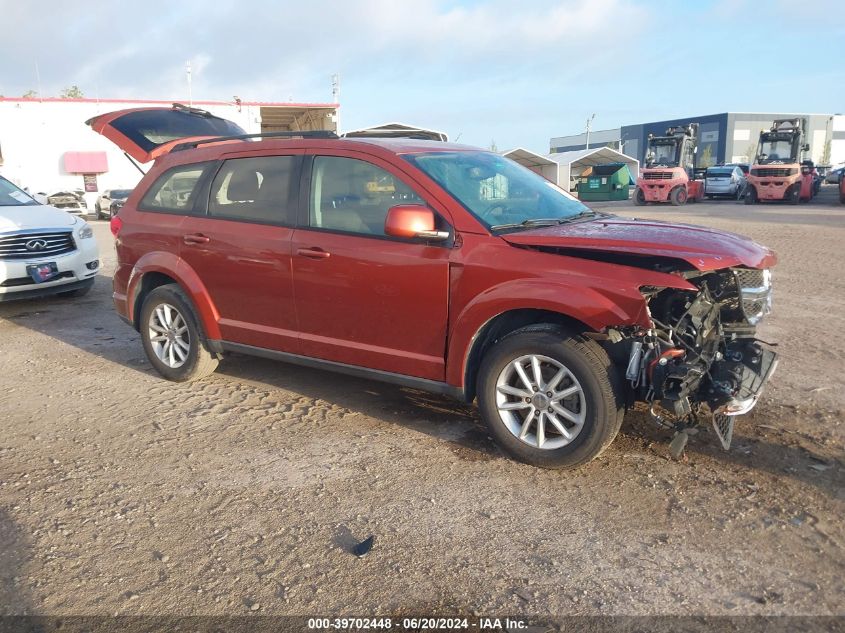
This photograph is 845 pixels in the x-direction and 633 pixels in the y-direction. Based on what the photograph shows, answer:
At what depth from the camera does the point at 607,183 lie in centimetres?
3703

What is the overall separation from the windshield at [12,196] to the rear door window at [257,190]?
17.1ft

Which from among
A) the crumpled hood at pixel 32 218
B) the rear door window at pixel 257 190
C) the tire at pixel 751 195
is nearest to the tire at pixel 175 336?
the rear door window at pixel 257 190

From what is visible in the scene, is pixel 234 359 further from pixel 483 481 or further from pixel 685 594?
pixel 685 594

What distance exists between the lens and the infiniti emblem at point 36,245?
26.5 ft

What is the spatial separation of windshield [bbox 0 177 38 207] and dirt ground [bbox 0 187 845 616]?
4.48m

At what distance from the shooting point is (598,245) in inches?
145

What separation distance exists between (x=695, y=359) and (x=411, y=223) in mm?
1708

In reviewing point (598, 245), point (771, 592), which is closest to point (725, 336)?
point (598, 245)

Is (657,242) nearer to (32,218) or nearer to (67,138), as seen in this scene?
(32,218)

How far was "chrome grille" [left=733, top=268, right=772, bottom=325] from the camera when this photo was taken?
4.05 meters

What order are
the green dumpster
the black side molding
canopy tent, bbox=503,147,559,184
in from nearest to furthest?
1. the black side molding
2. the green dumpster
3. canopy tent, bbox=503,147,559,184

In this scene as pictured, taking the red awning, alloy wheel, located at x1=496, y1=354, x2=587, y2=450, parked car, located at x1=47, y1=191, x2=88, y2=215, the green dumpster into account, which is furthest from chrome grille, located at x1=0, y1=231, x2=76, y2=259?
the green dumpster

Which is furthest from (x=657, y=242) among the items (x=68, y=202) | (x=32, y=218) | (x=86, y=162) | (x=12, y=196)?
(x=86, y=162)

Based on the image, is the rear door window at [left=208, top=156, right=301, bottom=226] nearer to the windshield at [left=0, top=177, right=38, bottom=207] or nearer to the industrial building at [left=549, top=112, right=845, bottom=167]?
the windshield at [left=0, top=177, right=38, bottom=207]
